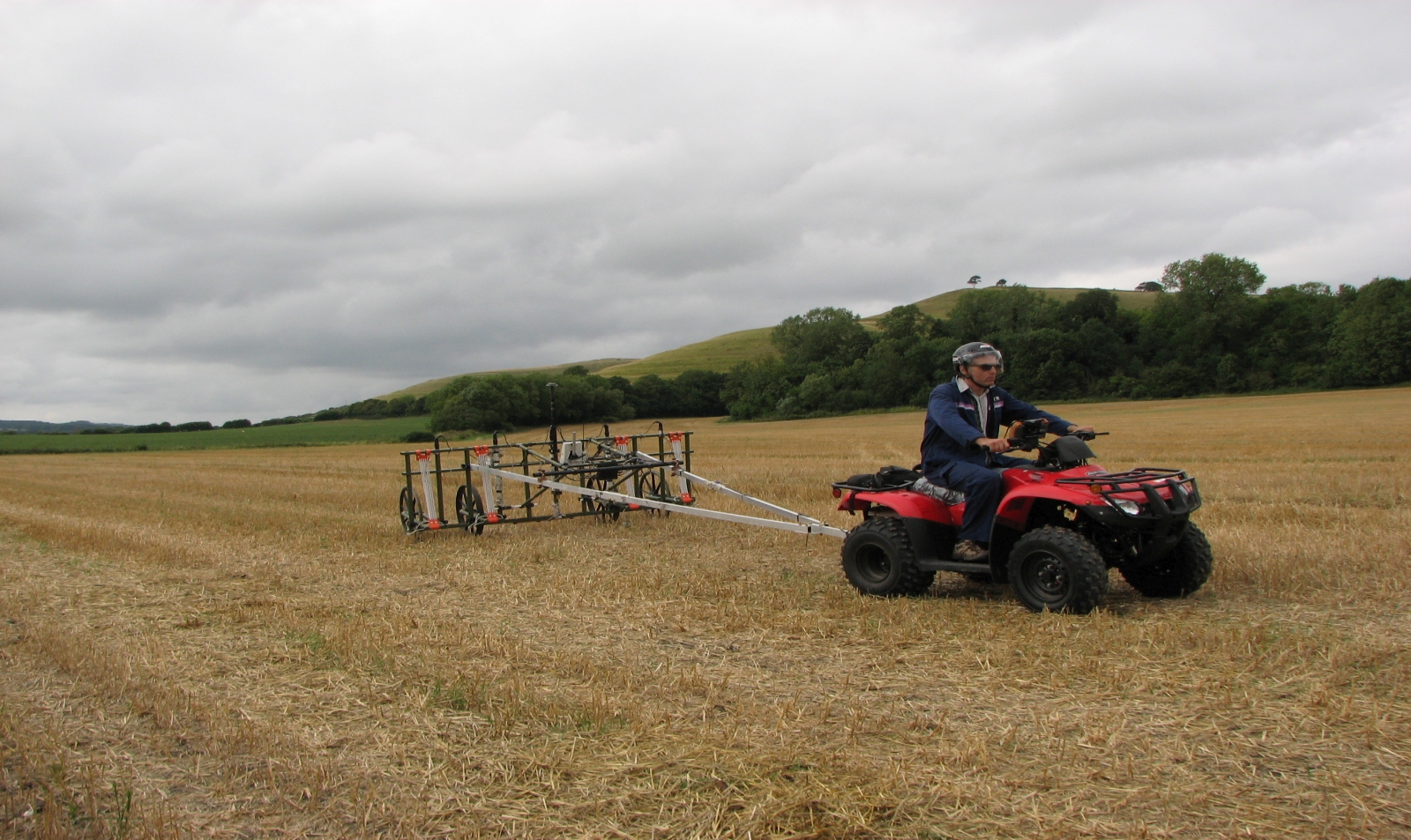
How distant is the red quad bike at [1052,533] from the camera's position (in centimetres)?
581

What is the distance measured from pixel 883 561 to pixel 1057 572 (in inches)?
54.3

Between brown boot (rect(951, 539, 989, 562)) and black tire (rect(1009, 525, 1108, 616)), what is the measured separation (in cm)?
44

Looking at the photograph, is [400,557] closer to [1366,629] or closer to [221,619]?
[221,619]

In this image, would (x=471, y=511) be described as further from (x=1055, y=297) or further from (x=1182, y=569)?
(x=1055, y=297)

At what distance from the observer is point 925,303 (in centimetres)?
11019

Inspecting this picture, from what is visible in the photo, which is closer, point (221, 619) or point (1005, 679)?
point (1005, 679)

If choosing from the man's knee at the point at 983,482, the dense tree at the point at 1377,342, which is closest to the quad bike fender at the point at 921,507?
the man's knee at the point at 983,482

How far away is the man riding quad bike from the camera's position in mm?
5844

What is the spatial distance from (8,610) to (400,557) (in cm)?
320

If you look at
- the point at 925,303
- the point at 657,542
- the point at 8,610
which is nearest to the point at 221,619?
the point at 8,610

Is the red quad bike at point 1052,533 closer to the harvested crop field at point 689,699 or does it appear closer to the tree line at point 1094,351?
the harvested crop field at point 689,699

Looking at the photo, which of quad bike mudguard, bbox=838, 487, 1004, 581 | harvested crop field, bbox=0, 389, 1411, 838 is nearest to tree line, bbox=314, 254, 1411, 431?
harvested crop field, bbox=0, 389, 1411, 838

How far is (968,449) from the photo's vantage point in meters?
6.73

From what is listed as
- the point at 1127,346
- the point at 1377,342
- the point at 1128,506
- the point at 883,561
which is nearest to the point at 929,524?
the point at 883,561
